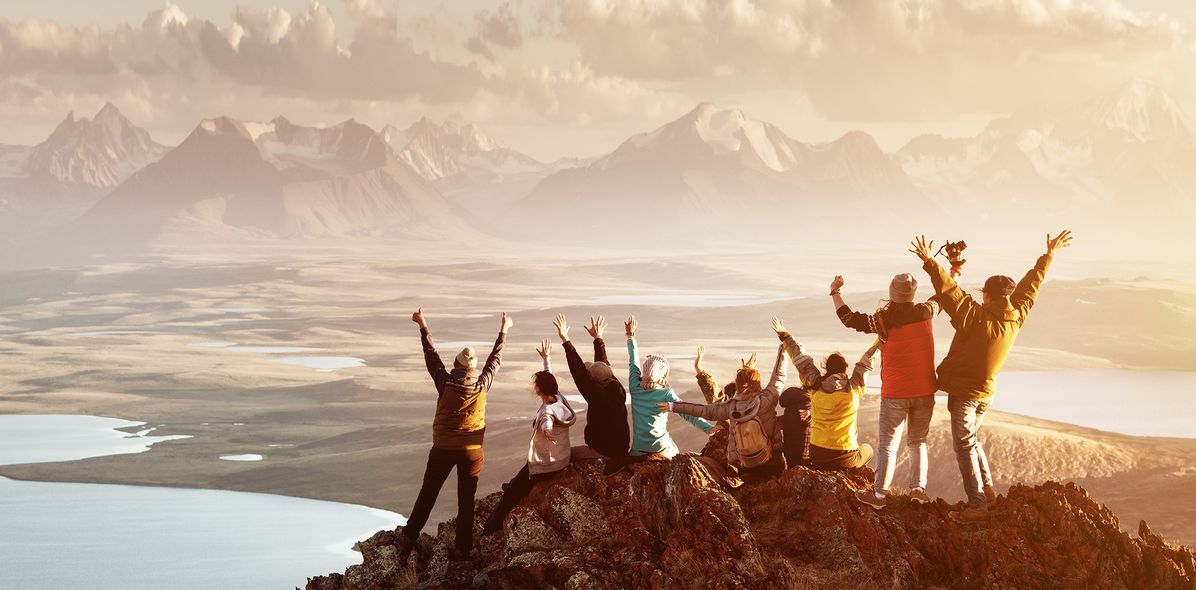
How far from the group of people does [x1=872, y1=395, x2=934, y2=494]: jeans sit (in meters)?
0.01

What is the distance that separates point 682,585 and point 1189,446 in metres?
79.4

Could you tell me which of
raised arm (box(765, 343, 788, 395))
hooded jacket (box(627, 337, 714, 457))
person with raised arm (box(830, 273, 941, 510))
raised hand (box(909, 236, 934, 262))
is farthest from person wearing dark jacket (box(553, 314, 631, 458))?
raised hand (box(909, 236, 934, 262))

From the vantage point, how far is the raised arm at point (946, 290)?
11.0m

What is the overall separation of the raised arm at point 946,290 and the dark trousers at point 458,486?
5.04 metres

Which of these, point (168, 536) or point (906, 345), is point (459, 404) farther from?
point (168, 536)

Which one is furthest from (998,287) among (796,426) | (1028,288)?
(796,426)

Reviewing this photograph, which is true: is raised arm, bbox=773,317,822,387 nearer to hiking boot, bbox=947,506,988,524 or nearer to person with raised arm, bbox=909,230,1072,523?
person with raised arm, bbox=909,230,1072,523

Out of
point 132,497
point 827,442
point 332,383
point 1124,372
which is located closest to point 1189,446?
point 827,442

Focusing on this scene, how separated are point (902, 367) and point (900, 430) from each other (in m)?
0.68

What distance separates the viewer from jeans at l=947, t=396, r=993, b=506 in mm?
11422

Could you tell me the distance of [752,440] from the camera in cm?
1220

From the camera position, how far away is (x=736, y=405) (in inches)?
476

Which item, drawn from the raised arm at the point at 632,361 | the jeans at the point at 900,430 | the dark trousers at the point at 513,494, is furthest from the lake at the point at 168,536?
the jeans at the point at 900,430

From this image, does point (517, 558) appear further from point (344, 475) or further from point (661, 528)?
point (344, 475)
